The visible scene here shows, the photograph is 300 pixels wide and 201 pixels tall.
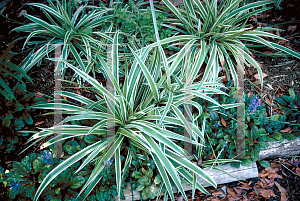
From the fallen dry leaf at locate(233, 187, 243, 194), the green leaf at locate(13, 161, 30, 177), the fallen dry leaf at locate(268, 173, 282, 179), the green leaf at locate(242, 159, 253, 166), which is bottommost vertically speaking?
the fallen dry leaf at locate(233, 187, 243, 194)

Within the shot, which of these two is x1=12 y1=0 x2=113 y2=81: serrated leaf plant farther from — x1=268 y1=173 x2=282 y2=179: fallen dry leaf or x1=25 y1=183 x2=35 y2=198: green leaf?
x1=268 y1=173 x2=282 y2=179: fallen dry leaf

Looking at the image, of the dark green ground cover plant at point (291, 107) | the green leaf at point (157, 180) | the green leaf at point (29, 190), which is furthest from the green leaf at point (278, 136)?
the green leaf at point (29, 190)

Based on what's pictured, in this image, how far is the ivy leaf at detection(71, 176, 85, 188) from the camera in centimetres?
141

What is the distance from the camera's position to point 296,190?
1.74m

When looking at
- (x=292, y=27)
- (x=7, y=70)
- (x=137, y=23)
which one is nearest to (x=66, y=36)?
(x=7, y=70)

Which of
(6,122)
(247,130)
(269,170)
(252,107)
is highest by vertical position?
(6,122)

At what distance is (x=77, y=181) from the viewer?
1420mm

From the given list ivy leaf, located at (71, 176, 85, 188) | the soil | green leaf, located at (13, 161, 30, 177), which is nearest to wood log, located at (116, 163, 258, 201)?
the soil

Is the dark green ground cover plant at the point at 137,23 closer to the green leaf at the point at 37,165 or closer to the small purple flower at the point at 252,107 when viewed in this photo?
the small purple flower at the point at 252,107

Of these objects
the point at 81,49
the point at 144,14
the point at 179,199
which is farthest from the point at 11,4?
the point at 179,199

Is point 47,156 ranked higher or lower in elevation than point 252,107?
lower

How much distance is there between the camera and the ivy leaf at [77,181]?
1409 mm

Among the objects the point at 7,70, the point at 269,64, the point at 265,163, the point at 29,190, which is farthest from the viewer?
the point at 269,64

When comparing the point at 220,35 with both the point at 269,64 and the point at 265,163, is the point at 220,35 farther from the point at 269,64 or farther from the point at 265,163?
the point at 265,163
